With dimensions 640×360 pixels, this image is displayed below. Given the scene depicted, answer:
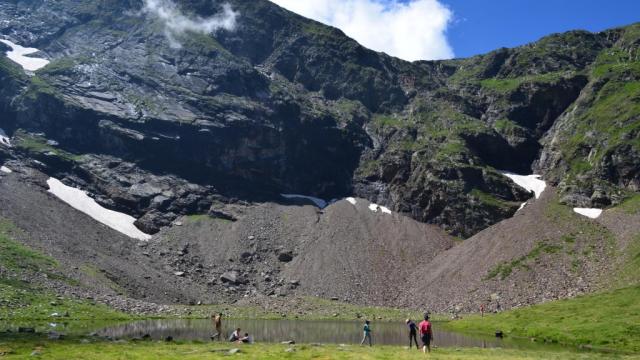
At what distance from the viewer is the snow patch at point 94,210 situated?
163375 millimetres

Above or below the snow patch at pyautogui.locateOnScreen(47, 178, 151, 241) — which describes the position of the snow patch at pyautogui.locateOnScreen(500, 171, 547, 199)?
above

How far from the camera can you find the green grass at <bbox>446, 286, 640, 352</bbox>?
196ft

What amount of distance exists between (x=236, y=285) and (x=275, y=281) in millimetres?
10407

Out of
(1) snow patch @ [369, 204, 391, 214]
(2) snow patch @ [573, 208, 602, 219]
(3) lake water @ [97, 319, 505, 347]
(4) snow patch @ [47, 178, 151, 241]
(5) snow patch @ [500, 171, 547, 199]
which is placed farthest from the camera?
(1) snow patch @ [369, 204, 391, 214]

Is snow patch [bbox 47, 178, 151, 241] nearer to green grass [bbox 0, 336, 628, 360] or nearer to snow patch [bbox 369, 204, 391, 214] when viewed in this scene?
snow patch [bbox 369, 204, 391, 214]

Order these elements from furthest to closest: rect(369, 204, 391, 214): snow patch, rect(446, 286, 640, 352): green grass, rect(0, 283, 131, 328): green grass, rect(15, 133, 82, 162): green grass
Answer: rect(369, 204, 391, 214): snow patch < rect(15, 133, 82, 162): green grass < rect(0, 283, 131, 328): green grass < rect(446, 286, 640, 352): green grass

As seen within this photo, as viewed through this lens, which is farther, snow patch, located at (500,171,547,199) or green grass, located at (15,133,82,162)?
snow patch, located at (500,171,547,199)

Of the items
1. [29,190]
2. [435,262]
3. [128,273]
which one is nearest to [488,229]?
[435,262]

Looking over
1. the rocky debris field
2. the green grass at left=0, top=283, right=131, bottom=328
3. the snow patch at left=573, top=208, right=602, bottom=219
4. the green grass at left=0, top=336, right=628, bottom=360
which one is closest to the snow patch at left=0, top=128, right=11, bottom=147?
the rocky debris field

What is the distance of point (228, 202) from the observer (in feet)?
623

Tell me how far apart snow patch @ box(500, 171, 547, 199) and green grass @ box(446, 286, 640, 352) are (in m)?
100

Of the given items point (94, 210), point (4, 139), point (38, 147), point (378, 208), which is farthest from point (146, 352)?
point (4, 139)

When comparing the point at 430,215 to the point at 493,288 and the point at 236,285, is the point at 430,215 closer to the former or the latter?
the point at 493,288

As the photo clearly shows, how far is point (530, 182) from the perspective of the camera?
192m
